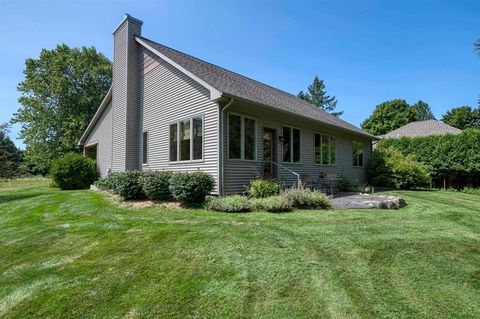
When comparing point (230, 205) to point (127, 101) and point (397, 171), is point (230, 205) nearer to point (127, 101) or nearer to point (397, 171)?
point (127, 101)

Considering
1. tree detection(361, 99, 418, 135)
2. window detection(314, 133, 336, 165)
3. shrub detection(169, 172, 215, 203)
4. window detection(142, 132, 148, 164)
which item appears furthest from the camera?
tree detection(361, 99, 418, 135)

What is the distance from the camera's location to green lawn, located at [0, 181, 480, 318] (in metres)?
3.01

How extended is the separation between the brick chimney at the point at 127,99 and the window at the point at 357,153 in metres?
11.9

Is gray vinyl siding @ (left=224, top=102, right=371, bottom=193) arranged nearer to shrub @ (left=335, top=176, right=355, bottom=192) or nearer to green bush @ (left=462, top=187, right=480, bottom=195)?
shrub @ (left=335, top=176, right=355, bottom=192)

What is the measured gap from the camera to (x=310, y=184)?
1207 cm

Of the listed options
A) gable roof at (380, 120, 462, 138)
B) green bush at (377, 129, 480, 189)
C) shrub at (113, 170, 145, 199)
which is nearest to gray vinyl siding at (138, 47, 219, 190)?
shrub at (113, 170, 145, 199)

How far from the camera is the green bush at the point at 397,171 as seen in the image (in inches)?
635

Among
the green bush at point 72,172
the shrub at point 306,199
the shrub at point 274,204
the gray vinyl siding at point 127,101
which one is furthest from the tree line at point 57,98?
the shrub at point 306,199

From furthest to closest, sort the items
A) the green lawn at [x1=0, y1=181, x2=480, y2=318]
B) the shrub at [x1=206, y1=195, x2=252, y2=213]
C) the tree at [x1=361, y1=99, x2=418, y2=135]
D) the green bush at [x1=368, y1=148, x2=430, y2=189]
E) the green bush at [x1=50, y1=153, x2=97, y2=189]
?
1. the tree at [x1=361, y1=99, x2=418, y2=135]
2. the green bush at [x1=368, y1=148, x2=430, y2=189]
3. the green bush at [x1=50, y1=153, x2=97, y2=189]
4. the shrub at [x1=206, y1=195, x2=252, y2=213]
5. the green lawn at [x1=0, y1=181, x2=480, y2=318]

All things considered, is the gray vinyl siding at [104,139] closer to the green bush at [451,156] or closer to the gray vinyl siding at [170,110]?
the gray vinyl siding at [170,110]

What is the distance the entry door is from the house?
4cm

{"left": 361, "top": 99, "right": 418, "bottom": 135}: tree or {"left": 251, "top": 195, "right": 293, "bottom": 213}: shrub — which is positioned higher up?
{"left": 361, "top": 99, "right": 418, "bottom": 135}: tree

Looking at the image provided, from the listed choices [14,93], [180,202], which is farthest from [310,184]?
[14,93]

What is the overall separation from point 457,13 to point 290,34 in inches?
265
